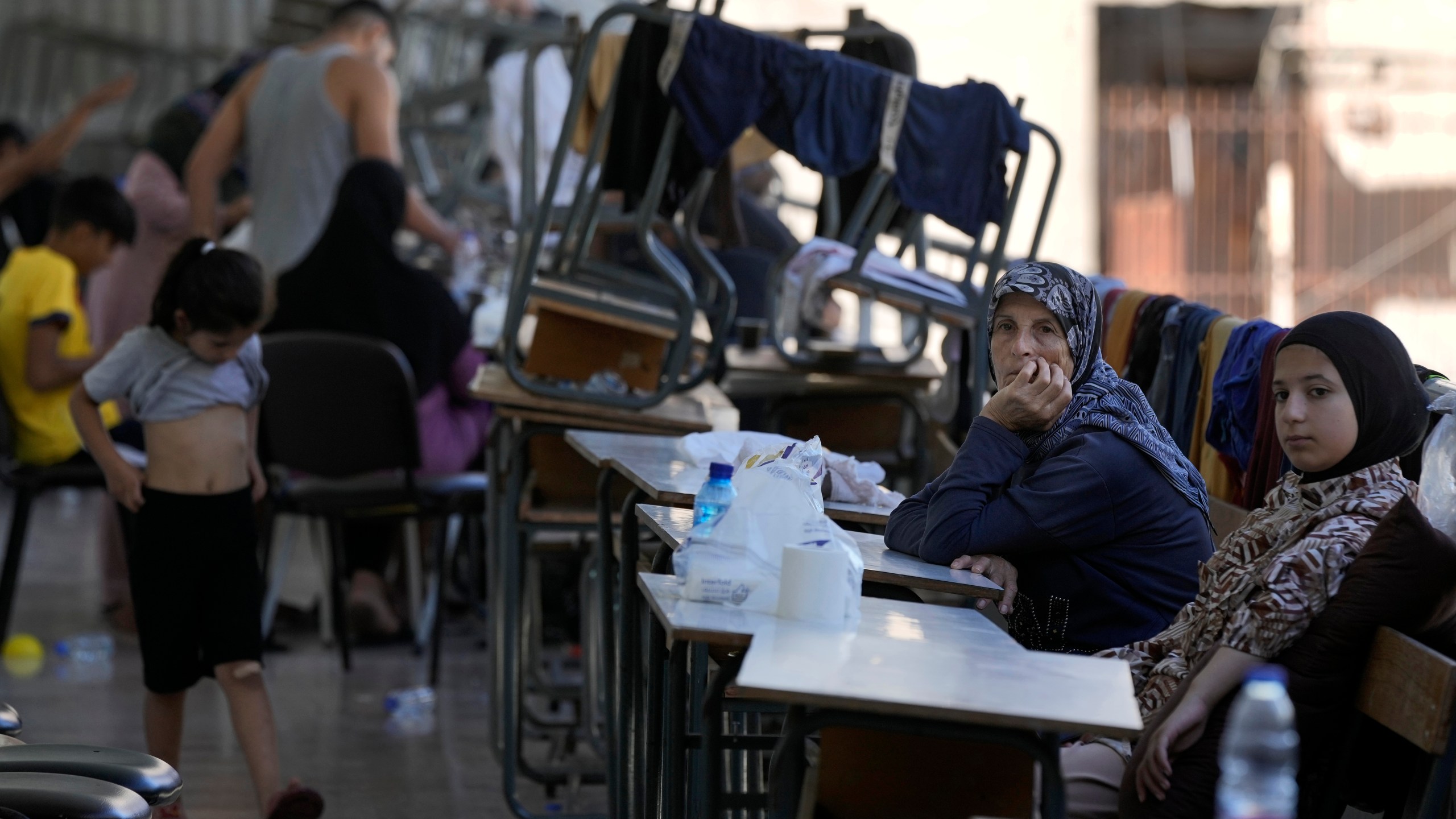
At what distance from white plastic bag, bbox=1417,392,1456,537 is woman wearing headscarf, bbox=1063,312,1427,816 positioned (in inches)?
1.9

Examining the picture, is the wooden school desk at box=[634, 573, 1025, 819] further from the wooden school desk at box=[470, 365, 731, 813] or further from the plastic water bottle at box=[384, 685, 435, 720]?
the plastic water bottle at box=[384, 685, 435, 720]

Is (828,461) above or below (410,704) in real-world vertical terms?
above

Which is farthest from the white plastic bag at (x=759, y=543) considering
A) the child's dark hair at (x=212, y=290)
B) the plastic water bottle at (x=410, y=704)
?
the plastic water bottle at (x=410, y=704)

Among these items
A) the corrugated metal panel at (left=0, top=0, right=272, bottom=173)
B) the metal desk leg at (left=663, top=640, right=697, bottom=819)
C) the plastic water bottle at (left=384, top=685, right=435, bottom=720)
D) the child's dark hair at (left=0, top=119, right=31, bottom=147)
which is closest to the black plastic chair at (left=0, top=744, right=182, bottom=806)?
the metal desk leg at (left=663, top=640, right=697, bottom=819)

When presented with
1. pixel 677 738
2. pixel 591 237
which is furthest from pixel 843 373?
pixel 677 738

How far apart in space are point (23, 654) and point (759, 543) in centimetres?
387

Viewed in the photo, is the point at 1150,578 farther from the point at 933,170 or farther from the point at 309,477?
the point at 309,477

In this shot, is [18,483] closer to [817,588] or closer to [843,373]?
[843,373]

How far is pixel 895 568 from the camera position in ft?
7.57

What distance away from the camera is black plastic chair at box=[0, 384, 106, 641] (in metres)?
5.01

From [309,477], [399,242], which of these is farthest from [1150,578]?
[399,242]

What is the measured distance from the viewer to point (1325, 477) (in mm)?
2178

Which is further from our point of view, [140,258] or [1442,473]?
[140,258]

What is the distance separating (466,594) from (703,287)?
5.64ft
